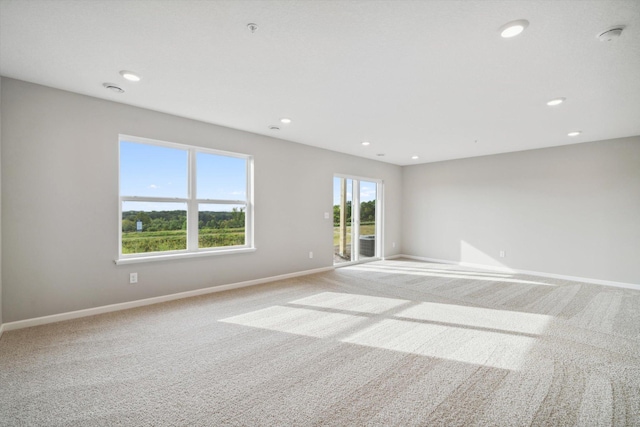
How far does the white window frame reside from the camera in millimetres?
3752

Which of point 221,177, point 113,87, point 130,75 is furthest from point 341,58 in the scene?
point 221,177

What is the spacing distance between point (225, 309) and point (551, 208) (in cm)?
614

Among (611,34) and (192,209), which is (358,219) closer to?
(192,209)

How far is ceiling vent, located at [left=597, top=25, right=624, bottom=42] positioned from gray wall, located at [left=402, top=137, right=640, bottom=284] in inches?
163

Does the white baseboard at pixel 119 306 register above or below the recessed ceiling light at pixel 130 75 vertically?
below

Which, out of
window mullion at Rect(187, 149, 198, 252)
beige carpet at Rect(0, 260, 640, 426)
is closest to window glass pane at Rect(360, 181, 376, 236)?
beige carpet at Rect(0, 260, 640, 426)

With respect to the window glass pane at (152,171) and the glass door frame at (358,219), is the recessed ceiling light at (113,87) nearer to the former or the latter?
the window glass pane at (152,171)

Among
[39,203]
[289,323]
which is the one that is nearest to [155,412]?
[289,323]

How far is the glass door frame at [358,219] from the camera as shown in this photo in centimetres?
692

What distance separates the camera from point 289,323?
128 inches

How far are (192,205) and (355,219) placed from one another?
3773 mm

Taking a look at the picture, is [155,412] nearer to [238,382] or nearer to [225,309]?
[238,382]

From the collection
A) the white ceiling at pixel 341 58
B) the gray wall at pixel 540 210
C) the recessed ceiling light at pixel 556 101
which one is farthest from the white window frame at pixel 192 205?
the gray wall at pixel 540 210

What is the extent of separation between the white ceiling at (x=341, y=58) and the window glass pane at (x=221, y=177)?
71cm
